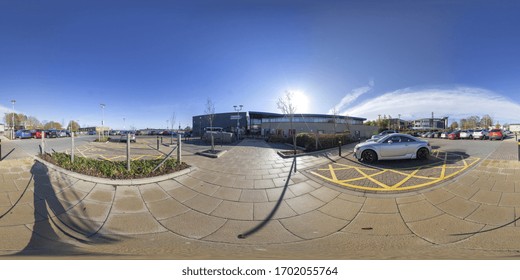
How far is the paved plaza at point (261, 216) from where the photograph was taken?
282cm

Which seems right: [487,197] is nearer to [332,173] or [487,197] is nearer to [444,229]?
[444,229]

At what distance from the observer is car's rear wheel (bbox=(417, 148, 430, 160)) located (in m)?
7.38

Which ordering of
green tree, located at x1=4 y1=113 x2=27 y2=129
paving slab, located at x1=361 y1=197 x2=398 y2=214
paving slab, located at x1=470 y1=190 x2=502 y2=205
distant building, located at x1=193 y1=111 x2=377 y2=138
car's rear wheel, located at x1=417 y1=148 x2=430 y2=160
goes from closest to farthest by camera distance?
paving slab, located at x1=361 y1=197 x2=398 y2=214 < paving slab, located at x1=470 y1=190 x2=502 y2=205 < car's rear wheel, located at x1=417 y1=148 x2=430 y2=160 < distant building, located at x1=193 y1=111 x2=377 y2=138 < green tree, located at x1=4 y1=113 x2=27 y2=129

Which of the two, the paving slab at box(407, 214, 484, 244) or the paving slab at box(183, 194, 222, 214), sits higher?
the paving slab at box(183, 194, 222, 214)

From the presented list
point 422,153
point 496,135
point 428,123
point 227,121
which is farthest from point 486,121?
point 422,153

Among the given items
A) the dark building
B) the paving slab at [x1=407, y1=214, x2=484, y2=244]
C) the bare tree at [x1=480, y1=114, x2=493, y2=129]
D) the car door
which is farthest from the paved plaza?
the bare tree at [x1=480, y1=114, x2=493, y2=129]

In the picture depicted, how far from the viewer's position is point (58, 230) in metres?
3.27

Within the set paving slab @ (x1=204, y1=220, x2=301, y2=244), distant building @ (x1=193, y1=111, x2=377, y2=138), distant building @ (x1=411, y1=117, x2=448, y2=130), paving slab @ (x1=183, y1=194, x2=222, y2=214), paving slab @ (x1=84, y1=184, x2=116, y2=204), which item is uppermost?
distant building @ (x1=411, y1=117, x2=448, y2=130)

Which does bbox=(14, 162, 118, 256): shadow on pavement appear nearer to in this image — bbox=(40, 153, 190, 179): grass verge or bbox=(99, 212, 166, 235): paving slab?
bbox=(99, 212, 166, 235): paving slab

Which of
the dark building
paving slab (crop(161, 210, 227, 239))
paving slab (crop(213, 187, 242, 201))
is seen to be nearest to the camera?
paving slab (crop(161, 210, 227, 239))

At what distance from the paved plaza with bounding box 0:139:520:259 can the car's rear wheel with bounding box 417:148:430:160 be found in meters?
1.69

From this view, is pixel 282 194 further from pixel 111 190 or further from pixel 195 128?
pixel 195 128

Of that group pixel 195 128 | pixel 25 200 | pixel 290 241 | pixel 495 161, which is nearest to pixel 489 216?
pixel 290 241

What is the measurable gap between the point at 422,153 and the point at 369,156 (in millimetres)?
1915
